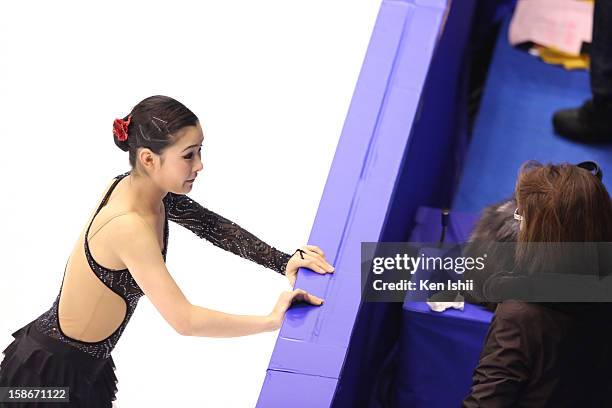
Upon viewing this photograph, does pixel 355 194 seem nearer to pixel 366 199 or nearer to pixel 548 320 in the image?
pixel 366 199

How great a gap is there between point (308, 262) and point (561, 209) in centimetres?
64

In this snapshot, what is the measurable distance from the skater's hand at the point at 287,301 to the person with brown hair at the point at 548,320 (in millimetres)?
431

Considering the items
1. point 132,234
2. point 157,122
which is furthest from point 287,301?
point 157,122

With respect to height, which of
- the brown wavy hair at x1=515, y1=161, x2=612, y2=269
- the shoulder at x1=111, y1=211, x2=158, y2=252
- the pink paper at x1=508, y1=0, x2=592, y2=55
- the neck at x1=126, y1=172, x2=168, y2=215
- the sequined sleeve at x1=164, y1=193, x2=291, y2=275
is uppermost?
the pink paper at x1=508, y1=0, x2=592, y2=55

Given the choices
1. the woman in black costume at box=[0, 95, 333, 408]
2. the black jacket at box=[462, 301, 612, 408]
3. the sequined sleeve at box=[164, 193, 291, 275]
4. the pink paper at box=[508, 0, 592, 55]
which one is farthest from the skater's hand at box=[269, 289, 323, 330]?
the pink paper at box=[508, 0, 592, 55]

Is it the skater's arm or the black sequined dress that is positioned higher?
the skater's arm

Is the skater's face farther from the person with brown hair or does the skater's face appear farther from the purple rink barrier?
the person with brown hair

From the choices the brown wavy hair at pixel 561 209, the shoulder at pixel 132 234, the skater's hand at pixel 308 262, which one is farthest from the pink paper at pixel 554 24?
the shoulder at pixel 132 234

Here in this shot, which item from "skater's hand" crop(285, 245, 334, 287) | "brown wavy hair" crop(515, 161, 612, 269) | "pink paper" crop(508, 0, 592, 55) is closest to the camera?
"brown wavy hair" crop(515, 161, 612, 269)

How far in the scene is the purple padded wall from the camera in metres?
1.85

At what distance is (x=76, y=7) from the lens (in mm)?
3105

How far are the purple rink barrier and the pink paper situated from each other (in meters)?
0.87

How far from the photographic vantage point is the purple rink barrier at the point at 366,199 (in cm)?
187

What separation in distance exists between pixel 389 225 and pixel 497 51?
187 centimetres
